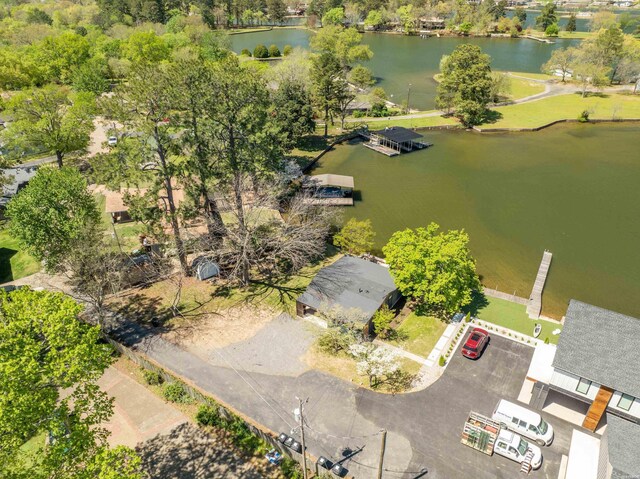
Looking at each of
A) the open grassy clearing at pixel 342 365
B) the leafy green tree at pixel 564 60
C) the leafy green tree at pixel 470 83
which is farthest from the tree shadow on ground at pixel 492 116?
the open grassy clearing at pixel 342 365

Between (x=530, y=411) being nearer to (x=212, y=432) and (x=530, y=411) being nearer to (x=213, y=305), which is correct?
(x=212, y=432)

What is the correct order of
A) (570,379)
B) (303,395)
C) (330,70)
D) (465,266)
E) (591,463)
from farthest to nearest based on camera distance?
(330,70)
(465,266)
(303,395)
(570,379)
(591,463)

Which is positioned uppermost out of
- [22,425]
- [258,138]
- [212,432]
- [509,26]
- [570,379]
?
[509,26]

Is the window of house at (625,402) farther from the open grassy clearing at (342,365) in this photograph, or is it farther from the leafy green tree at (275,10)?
the leafy green tree at (275,10)

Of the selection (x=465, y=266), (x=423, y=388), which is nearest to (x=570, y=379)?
(x=423, y=388)

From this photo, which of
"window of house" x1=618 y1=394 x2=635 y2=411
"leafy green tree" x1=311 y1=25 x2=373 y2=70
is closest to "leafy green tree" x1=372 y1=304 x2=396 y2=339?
"window of house" x1=618 y1=394 x2=635 y2=411

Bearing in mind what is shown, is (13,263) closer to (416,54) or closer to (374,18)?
(416,54)

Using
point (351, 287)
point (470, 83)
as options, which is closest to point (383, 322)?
point (351, 287)

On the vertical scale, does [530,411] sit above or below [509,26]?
below
